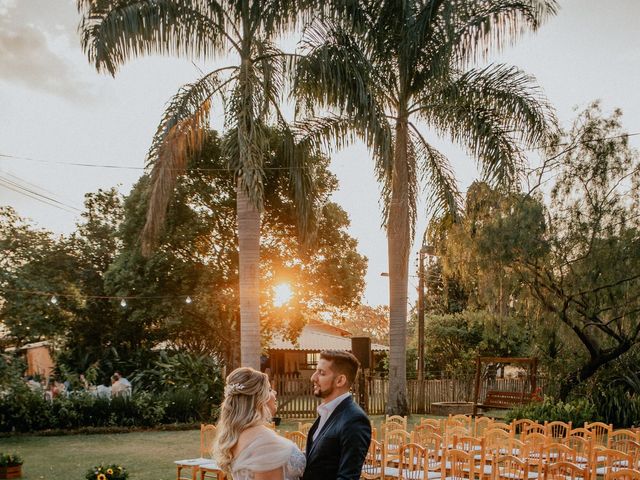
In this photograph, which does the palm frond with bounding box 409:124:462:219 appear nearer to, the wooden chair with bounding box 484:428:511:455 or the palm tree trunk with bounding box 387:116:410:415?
the palm tree trunk with bounding box 387:116:410:415

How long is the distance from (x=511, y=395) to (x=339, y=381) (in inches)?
761

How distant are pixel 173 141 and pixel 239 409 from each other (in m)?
10.4

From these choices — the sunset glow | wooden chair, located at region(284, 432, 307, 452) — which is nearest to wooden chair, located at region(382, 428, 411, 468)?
wooden chair, located at region(284, 432, 307, 452)

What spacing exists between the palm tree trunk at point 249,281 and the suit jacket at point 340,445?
8.78m

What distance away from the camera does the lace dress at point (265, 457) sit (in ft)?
12.9

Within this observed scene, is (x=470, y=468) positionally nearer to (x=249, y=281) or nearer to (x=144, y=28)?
(x=249, y=281)

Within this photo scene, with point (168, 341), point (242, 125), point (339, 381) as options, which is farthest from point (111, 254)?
point (339, 381)

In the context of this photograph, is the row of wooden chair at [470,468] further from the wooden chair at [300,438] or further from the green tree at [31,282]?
the green tree at [31,282]

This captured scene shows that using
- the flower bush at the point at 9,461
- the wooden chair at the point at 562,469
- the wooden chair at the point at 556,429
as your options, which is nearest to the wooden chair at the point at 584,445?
the wooden chair at the point at 556,429

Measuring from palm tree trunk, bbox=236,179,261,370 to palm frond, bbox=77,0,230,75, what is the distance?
3255mm

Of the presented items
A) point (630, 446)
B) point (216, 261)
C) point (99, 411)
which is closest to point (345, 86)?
point (630, 446)

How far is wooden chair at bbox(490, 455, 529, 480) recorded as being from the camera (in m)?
7.38

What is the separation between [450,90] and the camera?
17641mm

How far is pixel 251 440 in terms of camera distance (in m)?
3.99
